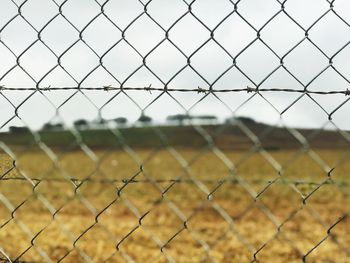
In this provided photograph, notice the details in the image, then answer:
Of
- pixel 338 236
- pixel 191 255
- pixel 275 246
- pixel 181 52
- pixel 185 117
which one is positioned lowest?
pixel 338 236

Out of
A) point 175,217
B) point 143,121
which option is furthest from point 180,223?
point 143,121

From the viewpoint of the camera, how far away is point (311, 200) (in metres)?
10.5

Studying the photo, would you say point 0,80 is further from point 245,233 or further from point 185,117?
point 245,233

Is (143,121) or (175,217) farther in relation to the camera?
(175,217)

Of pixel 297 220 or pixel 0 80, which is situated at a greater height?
pixel 0 80

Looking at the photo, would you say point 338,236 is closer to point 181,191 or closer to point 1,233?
point 1,233

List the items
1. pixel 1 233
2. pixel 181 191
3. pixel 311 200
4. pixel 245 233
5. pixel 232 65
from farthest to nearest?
pixel 181 191 → pixel 311 200 → pixel 245 233 → pixel 1 233 → pixel 232 65

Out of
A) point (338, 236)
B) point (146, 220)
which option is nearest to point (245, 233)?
point (338, 236)

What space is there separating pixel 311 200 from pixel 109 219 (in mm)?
4173

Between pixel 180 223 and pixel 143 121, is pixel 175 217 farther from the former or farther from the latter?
pixel 143 121

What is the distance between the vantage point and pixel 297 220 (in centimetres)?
688

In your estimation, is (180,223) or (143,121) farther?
(180,223)

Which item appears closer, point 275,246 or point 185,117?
point 185,117

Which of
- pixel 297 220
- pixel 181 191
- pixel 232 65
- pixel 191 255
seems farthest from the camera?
pixel 181 191
